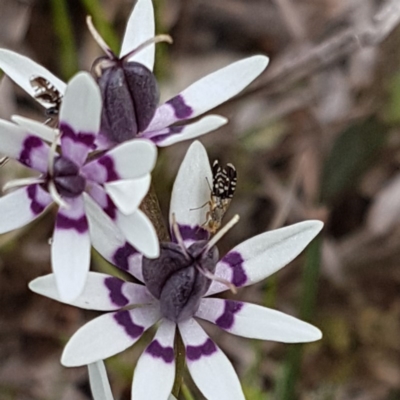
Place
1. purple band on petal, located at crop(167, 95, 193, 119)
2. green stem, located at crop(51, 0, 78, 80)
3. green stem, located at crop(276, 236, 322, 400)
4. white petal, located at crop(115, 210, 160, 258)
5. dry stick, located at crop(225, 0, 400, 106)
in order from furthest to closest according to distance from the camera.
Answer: green stem, located at crop(51, 0, 78, 80), dry stick, located at crop(225, 0, 400, 106), green stem, located at crop(276, 236, 322, 400), purple band on petal, located at crop(167, 95, 193, 119), white petal, located at crop(115, 210, 160, 258)

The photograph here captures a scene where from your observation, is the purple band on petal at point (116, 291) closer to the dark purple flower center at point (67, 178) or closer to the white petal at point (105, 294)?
the white petal at point (105, 294)

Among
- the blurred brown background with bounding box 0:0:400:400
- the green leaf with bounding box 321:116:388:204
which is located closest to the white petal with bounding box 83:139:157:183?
the blurred brown background with bounding box 0:0:400:400

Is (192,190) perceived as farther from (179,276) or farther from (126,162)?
(126,162)

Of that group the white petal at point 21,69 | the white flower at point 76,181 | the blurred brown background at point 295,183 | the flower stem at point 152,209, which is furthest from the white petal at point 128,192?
the blurred brown background at point 295,183

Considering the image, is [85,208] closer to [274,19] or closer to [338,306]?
[338,306]

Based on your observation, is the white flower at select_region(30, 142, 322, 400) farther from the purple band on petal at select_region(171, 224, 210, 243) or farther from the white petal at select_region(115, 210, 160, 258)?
the white petal at select_region(115, 210, 160, 258)

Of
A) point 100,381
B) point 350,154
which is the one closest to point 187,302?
point 100,381
